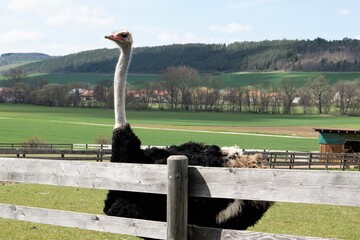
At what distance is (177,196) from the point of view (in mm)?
4105

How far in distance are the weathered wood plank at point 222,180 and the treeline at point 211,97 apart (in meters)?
95.5

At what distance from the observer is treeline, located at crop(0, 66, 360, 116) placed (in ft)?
345

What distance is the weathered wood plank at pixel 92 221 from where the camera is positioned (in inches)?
172

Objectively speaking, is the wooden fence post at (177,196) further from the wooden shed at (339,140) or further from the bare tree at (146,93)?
the bare tree at (146,93)

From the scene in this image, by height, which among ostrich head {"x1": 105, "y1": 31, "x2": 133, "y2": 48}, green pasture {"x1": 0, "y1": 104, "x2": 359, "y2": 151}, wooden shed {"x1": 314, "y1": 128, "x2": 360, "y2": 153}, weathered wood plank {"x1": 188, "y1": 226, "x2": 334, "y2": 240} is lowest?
green pasture {"x1": 0, "y1": 104, "x2": 359, "y2": 151}

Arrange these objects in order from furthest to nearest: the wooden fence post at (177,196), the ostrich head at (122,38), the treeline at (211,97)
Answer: the treeline at (211,97) → the ostrich head at (122,38) → the wooden fence post at (177,196)

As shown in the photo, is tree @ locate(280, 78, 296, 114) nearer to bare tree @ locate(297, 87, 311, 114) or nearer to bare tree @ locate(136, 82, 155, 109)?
bare tree @ locate(297, 87, 311, 114)

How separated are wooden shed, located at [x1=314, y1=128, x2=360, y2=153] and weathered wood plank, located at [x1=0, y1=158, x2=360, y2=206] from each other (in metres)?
31.2

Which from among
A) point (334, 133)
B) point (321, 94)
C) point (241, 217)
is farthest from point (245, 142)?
point (321, 94)

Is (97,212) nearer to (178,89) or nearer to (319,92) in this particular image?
(319,92)

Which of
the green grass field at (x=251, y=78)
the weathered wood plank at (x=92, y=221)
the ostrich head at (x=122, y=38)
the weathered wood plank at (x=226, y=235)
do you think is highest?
the green grass field at (x=251, y=78)

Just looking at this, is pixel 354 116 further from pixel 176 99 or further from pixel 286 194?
pixel 286 194

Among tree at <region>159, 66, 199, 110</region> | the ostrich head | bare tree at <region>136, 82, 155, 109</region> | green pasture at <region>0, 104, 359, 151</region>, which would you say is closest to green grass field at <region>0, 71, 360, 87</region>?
tree at <region>159, 66, 199, 110</region>

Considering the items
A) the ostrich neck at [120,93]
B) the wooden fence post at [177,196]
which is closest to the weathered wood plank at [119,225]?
the wooden fence post at [177,196]
